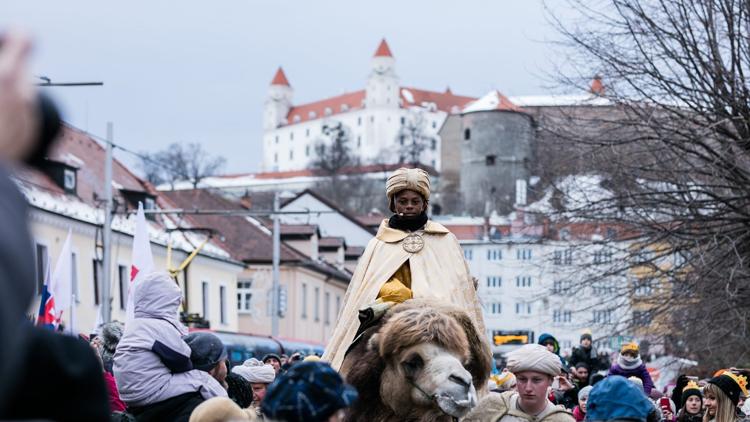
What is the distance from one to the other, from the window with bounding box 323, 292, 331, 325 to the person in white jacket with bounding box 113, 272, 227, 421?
218ft

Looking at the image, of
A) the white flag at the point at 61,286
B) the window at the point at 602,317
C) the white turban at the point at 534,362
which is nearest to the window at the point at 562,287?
the window at the point at 602,317

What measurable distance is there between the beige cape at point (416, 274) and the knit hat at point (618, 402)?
183cm

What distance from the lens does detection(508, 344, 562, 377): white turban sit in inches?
277

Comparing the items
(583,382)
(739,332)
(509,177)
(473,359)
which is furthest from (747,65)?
(509,177)

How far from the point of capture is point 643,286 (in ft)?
85.9

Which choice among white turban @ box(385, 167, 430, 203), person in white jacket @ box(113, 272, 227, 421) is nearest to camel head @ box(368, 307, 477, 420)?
person in white jacket @ box(113, 272, 227, 421)

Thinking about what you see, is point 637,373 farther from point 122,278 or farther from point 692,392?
point 122,278

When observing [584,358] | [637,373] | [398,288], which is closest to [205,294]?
[584,358]

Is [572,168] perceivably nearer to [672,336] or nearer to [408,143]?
[672,336]

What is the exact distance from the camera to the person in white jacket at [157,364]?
24.5 feet

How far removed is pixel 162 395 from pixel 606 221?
20.1m

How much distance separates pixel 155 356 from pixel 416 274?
4.65 ft

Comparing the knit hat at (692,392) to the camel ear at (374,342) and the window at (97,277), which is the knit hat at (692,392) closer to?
the camel ear at (374,342)

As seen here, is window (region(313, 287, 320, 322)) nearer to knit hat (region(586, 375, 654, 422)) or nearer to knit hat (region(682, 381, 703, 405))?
knit hat (region(682, 381, 703, 405))
